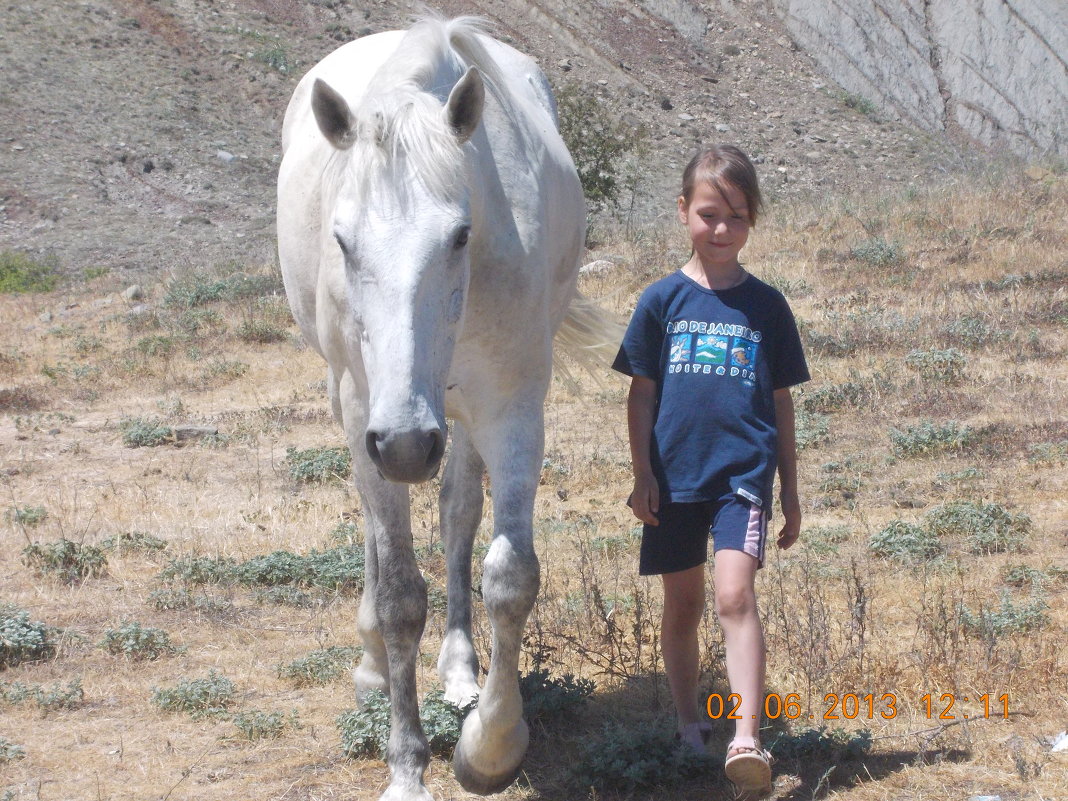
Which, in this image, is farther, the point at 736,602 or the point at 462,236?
the point at 736,602

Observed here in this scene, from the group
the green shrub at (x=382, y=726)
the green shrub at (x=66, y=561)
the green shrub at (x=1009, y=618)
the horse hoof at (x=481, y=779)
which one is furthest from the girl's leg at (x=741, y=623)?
the green shrub at (x=66, y=561)

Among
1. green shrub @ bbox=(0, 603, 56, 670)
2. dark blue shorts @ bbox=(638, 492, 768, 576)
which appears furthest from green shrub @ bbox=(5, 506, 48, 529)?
dark blue shorts @ bbox=(638, 492, 768, 576)

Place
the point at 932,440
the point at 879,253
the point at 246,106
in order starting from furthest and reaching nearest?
the point at 246,106
the point at 879,253
the point at 932,440

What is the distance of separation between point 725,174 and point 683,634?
1.42 m

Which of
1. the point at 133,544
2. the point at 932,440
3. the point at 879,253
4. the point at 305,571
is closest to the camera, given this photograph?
the point at 305,571

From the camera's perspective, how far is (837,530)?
5398 mm

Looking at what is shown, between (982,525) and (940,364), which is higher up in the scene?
(940,364)

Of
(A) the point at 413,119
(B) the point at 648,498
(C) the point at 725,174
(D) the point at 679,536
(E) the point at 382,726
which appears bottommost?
(E) the point at 382,726

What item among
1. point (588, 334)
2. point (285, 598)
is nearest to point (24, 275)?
point (285, 598)

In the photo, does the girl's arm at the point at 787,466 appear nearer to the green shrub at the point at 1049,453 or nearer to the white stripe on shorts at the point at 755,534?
the white stripe on shorts at the point at 755,534

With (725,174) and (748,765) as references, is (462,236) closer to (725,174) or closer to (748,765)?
(725,174)

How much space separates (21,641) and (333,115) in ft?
9.19

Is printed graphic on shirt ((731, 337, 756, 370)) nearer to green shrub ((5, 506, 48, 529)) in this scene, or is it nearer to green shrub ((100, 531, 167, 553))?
green shrub ((100, 531, 167, 553))

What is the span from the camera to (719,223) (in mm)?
3268
